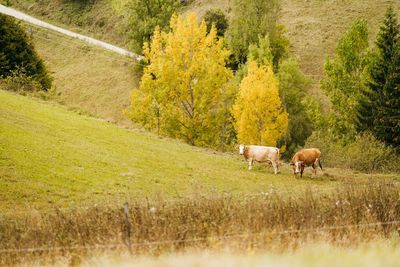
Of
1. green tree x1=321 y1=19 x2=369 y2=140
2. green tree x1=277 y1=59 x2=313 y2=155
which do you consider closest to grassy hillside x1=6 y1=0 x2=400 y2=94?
green tree x1=321 y1=19 x2=369 y2=140

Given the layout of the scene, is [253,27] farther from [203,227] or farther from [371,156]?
[203,227]

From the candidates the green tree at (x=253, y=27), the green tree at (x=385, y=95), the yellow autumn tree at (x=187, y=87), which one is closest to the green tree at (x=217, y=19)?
the green tree at (x=253, y=27)

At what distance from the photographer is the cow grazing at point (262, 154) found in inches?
1190

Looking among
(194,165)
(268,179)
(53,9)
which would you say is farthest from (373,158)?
(53,9)

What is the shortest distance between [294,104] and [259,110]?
9.46m

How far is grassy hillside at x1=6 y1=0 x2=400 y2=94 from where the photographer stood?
209ft

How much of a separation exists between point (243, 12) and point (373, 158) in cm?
2742

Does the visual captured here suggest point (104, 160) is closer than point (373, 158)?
Yes

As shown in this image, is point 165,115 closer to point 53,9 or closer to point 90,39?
point 90,39

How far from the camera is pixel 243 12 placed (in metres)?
58.9

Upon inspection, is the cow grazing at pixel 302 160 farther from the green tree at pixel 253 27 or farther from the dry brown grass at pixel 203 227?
the green tree at pixel 253 27

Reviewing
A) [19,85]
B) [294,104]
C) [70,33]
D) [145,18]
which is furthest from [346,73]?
[70,33]

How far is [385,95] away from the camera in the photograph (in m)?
44.3

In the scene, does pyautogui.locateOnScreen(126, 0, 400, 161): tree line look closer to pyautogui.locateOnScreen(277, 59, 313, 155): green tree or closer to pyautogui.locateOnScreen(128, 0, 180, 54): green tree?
pyautogui.locateOnScreen(277, 59, 313, 155): green tree
